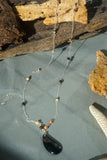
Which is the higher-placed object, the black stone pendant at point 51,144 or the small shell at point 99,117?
the small shell at point 99,117

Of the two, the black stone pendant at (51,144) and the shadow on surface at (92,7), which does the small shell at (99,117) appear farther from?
the shadow on surface at (92,7)

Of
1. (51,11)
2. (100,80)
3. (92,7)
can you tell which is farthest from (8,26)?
(100,80)

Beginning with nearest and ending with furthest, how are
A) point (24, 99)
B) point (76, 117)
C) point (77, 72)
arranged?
1. point (76, 117)
2. point (24, 99)
3. point (77, 72)

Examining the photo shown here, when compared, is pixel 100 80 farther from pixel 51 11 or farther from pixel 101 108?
pixel 51 11

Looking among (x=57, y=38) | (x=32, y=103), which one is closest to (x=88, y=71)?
(x=57, y=38)

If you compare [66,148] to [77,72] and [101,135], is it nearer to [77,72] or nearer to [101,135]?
[101,135]

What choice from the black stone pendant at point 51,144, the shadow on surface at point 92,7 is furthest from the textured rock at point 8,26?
the black stone pendant at point 51,144
